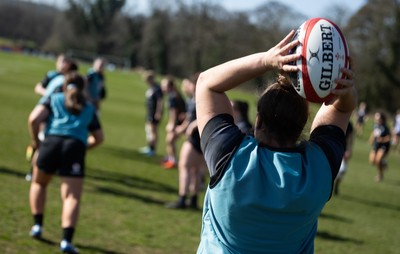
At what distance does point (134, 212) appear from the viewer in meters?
8.02

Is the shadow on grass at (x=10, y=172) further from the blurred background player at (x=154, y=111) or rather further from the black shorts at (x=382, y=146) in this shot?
the black shorts at (x=382, y=146)

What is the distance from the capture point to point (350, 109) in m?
2.55

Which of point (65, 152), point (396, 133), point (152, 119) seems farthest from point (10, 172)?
point (396, 133)

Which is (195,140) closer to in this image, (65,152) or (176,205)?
(176,205)

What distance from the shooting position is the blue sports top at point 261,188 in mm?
2258

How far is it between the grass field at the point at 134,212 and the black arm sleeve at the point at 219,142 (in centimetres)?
401

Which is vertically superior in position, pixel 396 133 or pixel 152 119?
pixel 152 119

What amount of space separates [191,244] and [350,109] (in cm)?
470

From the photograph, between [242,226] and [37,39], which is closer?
[242,226]

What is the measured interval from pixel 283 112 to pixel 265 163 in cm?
24

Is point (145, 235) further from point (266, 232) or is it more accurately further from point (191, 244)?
point (266, 232)

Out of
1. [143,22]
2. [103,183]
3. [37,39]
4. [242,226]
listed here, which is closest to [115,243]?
[103,183]

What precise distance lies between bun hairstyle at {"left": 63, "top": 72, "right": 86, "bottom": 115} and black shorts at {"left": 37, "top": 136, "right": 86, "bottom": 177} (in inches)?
13.7

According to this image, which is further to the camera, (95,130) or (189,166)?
(189,166)
